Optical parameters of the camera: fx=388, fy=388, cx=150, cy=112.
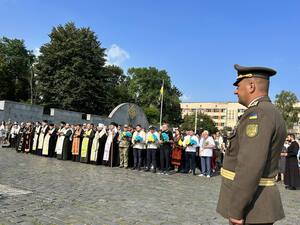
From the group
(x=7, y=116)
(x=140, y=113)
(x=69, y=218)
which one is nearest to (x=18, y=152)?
(x=7, y=116)

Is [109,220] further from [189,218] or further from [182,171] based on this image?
[182,171]

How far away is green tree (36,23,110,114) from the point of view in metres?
48.6

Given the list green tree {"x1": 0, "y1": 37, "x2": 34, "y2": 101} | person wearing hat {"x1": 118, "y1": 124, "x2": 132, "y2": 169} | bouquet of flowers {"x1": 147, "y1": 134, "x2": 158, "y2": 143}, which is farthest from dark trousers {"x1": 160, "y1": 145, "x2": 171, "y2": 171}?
green tree {"x1": 0, "y1": 37, "x2": 34, "y2": 101}

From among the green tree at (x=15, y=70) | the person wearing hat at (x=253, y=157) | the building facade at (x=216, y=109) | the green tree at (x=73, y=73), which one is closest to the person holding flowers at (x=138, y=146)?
the person wearing hat at (x=253, y=157)

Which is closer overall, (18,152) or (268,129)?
(268,129)

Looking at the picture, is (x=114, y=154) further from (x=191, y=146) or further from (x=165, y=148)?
(x=191, y=146)

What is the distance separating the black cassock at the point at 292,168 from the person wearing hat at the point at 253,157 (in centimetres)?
1130

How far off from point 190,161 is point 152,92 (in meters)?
69.8

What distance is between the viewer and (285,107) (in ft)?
299

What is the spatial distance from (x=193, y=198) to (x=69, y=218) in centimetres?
390

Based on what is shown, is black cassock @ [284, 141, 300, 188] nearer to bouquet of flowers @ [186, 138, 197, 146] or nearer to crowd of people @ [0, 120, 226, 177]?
crowd of people @ [0, 120, 226, 177]

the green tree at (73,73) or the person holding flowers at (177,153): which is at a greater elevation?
the green tree at (73,73)

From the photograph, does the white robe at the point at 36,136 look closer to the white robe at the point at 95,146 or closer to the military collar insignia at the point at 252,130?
the white robe at the point at 95,146

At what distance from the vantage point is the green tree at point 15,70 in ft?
191
